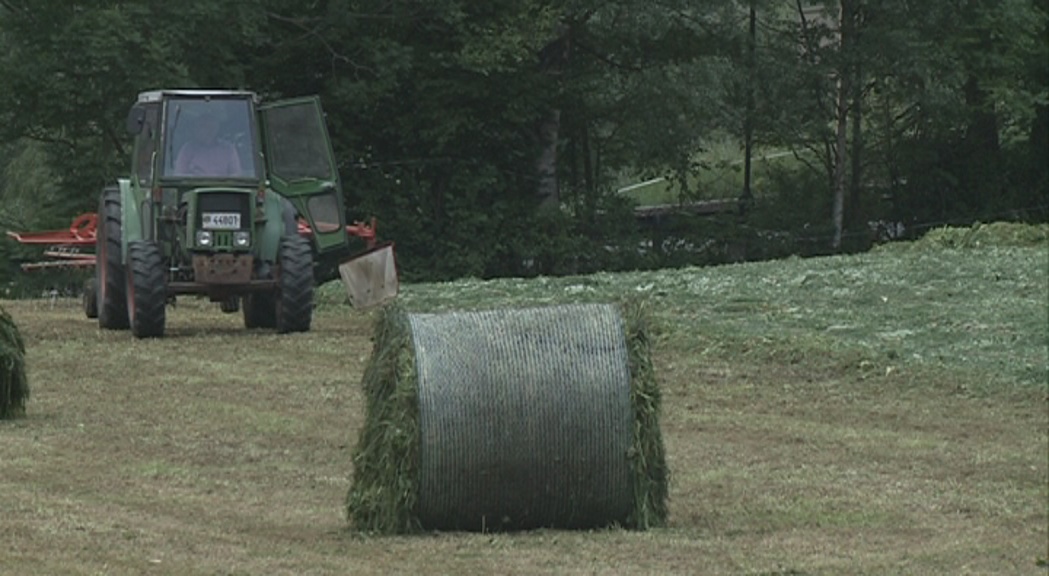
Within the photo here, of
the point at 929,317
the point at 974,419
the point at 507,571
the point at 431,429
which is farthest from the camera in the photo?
the point at 929,317

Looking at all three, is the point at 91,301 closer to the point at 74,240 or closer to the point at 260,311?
the point at 74,240

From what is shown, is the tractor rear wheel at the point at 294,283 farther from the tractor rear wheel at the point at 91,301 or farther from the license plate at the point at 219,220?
the tractor rear wheel at the point at 91,301

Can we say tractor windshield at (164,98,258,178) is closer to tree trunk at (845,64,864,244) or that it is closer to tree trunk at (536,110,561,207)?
tree trunk at (536,110,561,207)

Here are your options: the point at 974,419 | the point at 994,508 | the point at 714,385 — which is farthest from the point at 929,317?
the point at 994,508

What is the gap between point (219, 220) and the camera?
67.5 feet

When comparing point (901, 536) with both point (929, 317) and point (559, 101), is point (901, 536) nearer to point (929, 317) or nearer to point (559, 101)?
point (929, 317)

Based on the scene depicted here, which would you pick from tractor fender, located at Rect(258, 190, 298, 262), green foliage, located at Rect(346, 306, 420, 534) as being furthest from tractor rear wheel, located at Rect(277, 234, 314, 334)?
green foliage, located at Rect(346, 306, 420, 534)

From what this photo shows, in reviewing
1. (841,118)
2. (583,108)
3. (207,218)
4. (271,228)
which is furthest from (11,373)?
(841,118)

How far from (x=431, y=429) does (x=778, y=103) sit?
3196 centimetres

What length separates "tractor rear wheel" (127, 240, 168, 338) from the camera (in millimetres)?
20125

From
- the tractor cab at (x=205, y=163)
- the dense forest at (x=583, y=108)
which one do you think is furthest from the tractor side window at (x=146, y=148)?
the dense forest at (x=583, y=108)

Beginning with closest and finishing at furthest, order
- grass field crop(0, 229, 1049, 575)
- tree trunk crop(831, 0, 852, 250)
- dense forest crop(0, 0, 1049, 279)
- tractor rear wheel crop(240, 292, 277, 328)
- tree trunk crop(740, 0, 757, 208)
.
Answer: grass field crop(0, 229, 1049, 575) → tractor rear wheel crop(240, 292, 277, 328) → dense forest crop(0, 0, 1049, 279) → tree trunk crop(740, 0, 757, 208) → tree trunk crop(831, 0, 852, 250)

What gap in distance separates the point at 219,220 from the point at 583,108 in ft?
68.2

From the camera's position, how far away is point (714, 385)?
55.2ft
